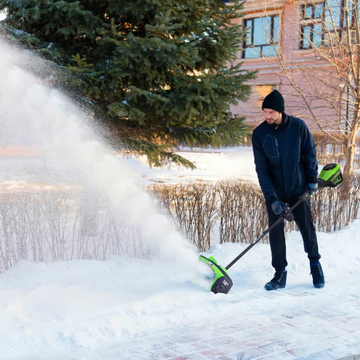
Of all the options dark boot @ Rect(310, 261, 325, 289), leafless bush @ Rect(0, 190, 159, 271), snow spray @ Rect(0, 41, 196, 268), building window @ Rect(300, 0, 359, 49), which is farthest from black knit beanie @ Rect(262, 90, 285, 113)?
building window @ Rect(300, 0, 359, 49)

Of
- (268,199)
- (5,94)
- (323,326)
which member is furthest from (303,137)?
(5,94)

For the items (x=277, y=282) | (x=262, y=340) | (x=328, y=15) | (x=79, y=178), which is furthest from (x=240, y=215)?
(x=328, y=15)

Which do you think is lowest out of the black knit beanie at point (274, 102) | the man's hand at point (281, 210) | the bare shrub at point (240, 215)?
the bare shrub at point (240, 215)

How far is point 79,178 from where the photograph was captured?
6.27m

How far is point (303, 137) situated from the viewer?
438cm

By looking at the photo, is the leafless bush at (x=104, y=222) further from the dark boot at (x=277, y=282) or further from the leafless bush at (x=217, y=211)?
the dark boot at (x=277, y=282)

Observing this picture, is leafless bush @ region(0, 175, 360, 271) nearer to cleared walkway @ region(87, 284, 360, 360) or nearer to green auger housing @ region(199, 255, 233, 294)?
green auger housing @ region(199, 255, 233, 294)

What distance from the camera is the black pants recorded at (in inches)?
175

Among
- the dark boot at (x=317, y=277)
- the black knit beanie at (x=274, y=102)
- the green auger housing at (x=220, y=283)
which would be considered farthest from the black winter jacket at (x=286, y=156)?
the green auger housing at (x=220, y=283)

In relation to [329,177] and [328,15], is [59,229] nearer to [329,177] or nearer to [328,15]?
[329,177]

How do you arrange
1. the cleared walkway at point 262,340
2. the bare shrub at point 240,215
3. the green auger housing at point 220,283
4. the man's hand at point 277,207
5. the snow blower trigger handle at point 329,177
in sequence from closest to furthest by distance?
1. the cleared walkway at point 262,340
2. the green auger housing at point 220,283
3. the man's hand at point 277,207
4. the snow blower trigger handle at point 329,177
5. the bare shrub at point 240,215

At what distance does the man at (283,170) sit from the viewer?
4336 mm

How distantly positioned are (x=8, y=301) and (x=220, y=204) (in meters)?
2.96

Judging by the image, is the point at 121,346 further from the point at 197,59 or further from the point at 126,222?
the point at 197,59
